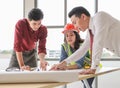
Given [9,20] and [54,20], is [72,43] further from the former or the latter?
[9,20]

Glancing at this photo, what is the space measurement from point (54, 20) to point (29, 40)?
1.93m

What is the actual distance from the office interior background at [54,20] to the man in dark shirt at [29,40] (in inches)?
61.2

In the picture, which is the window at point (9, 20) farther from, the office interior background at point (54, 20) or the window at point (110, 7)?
the window at point (110, 7)

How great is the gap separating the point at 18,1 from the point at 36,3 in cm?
33

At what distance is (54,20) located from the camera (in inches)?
186

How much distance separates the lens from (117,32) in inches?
88.2

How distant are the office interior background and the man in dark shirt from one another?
61.2 inches

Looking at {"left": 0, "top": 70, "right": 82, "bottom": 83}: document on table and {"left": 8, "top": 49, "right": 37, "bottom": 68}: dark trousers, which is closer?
{"left": 0, "top": 70, "right": 82, "bottom": 83}: document on table

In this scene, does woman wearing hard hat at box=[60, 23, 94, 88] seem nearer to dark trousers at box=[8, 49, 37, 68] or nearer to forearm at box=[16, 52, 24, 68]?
dark trousers at box=[8, 49, 37, 68]

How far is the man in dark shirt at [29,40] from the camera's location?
2.54m

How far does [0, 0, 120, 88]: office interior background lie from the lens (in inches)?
172

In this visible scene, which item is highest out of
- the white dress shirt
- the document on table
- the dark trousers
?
the white dress shirt

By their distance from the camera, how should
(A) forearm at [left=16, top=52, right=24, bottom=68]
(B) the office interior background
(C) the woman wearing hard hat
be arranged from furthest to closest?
(B) the office interior background → (C) the woman wearing hard hat → (A) forearm at [left=16, top=52, right=24, bottom=68]

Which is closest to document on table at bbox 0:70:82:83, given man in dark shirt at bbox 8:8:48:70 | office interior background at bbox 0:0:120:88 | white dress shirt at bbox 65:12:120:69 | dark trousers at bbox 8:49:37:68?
white dress shirt at bbox 65:12:120:69
